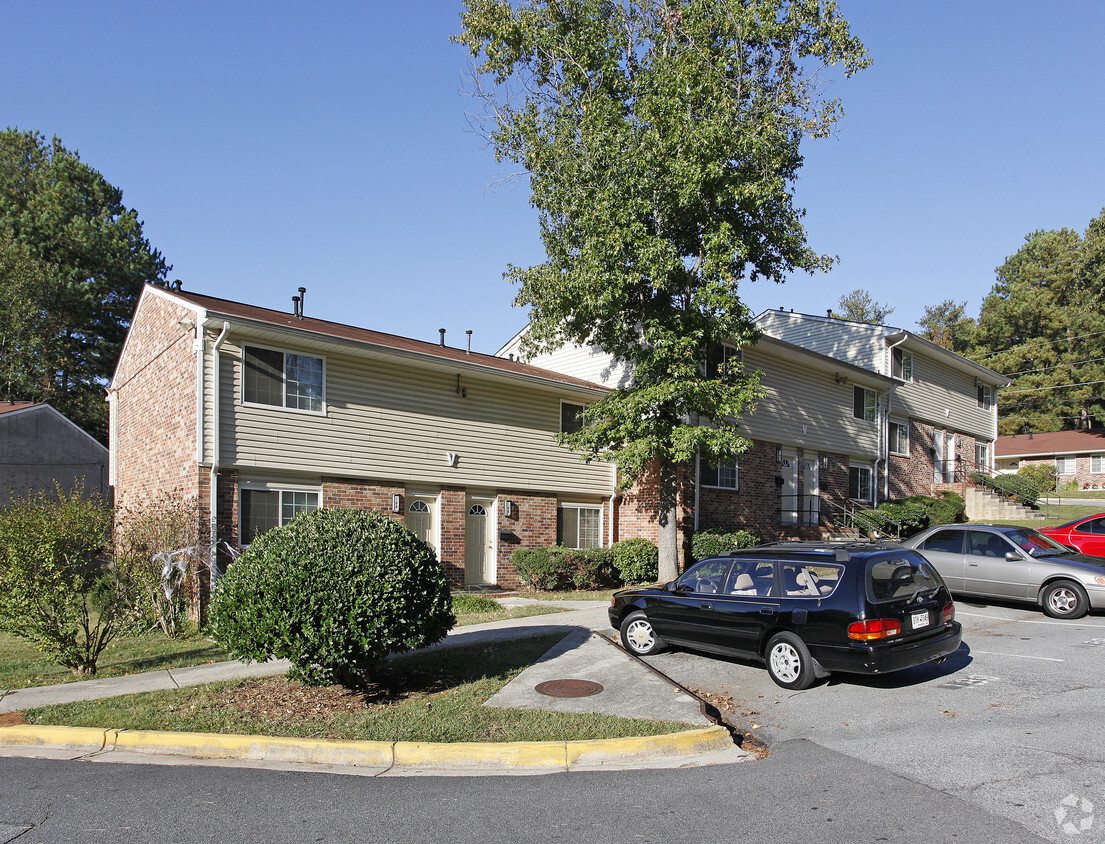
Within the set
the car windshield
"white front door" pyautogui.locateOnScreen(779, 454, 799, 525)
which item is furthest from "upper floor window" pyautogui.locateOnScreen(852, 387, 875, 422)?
the car windshield

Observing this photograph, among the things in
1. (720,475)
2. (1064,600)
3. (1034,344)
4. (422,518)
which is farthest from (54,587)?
(1034,344)

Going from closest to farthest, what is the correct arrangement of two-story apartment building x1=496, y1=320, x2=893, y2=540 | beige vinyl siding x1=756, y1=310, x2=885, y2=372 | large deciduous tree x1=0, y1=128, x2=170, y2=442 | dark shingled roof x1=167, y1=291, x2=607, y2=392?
dark shingled roof x1=167, y1=291, x2=607, y2=392 < two-story apartment building x1=496, y1=320, x2=893, y2=540 < beige vinyl siding x1=756, y1=310, x2=885, y2=372 < large deciduous tree x1=0, y1=128, x2=170, y2=442

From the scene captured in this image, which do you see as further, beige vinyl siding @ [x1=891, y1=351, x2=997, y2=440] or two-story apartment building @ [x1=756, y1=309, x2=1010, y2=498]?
beige vinyl siding @ [x1=891, y1=351, x2=997, y2=440]

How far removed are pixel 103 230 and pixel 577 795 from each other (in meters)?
37.0

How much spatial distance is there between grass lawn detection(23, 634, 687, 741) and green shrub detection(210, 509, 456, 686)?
371 mm

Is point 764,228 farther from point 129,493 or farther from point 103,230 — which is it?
point 103,230

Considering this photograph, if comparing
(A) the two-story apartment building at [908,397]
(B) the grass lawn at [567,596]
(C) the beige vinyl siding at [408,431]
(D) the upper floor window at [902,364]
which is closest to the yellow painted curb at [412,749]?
(C) the beige vinyl siding at [408,431]

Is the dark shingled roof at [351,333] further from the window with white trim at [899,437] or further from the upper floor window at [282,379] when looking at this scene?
the window with white trim at [899,437]

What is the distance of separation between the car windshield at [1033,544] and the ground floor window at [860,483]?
11.7m

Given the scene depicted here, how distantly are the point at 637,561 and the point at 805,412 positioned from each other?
8.11 meters

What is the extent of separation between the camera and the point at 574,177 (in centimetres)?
1620

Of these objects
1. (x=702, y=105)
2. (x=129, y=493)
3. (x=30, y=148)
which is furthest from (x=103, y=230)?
(x=702, y=105)

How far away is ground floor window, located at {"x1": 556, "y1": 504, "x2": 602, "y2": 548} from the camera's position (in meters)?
19.8

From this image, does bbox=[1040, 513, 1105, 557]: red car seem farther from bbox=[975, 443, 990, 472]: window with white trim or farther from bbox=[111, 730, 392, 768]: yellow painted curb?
bbox=[975, 443, 990, 472]: window with white trim
